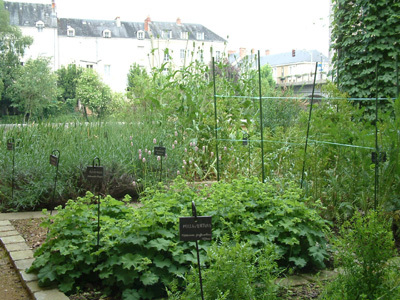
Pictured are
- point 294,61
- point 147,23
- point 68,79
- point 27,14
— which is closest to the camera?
point 68,79

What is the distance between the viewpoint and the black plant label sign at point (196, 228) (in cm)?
172

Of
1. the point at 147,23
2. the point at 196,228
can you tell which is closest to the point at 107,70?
the point at 147,23

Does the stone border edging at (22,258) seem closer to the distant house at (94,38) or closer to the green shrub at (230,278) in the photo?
the green shrub at (230,278)

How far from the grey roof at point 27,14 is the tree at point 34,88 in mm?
8773

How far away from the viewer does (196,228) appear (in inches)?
68.2

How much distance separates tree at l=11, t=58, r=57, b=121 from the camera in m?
27.9

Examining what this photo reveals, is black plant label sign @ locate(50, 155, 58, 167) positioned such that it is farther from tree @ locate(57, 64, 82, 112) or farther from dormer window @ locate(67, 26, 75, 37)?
dormer window @ locate(67, 26, 75, 37)

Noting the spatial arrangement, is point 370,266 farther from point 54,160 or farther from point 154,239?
point 54,160

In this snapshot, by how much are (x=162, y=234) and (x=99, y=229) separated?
1.45 ft

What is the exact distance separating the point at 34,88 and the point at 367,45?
2639 centimetres

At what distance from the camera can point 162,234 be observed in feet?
7.31

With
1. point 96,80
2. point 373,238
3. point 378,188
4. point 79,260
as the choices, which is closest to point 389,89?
point 378,188

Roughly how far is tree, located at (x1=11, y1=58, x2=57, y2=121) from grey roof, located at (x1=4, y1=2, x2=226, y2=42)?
8.80 m

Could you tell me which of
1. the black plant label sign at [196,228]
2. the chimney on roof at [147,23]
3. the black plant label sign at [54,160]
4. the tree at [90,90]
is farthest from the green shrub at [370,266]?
the chimney on roof at [147,23]
